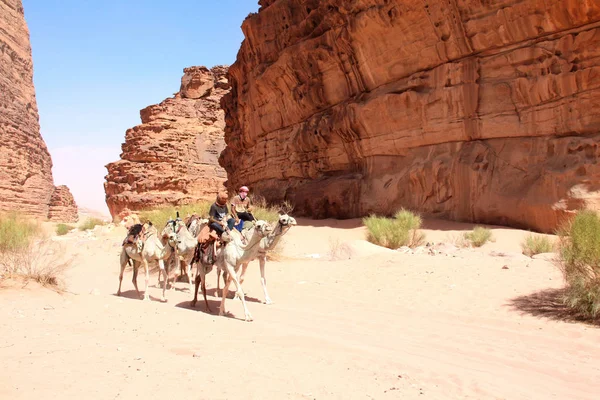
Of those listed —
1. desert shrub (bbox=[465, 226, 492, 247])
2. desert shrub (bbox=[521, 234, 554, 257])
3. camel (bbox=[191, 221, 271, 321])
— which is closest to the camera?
camel (bbox=[191, 221, 271, 321])

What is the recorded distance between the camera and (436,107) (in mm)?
18672

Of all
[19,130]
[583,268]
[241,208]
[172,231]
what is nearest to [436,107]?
[241,208]

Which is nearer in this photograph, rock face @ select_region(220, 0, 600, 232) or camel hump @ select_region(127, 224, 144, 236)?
camel hump @ select_region(127, 224, 144, 236)

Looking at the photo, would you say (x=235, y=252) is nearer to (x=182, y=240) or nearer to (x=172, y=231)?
(x=172, y=231)

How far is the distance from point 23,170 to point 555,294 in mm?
56068

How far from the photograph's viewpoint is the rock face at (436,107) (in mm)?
15156

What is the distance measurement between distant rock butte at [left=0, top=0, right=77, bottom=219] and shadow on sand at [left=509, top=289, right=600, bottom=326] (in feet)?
158

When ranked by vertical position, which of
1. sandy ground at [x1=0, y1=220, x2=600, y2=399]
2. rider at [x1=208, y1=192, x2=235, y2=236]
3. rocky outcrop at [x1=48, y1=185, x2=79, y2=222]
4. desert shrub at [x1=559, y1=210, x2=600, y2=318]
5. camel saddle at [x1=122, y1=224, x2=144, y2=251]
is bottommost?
sandy ground at [x1=0, y1=220, x2=600, y2=399]

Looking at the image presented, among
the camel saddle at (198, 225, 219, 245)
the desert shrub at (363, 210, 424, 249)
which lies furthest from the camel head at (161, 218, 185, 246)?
the desert shrub at (363, 210, 424, 249)

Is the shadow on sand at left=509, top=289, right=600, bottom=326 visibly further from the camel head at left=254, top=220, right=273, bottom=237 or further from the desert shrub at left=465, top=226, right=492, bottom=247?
the desert shrub at left=465, top=226, right=492, bottom=247

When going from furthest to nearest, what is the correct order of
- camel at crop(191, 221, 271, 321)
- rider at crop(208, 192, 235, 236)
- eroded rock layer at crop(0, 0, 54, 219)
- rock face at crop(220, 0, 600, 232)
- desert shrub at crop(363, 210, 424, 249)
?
eroded rock layer at crop(0, 0, 54, 219), desert shrub at crop(363, 210, 424, 249), rock face at crop(220, 0, 600, 232), rider at crop(208, 192, 235, 236), camel at crop(191, 221, 271, 321)

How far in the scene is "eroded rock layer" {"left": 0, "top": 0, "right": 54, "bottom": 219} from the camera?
49763 mm

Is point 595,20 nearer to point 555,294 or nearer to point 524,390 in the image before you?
point 555,294

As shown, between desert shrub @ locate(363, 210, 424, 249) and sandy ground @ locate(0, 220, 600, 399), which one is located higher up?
desert shrub @ locate(363, 210, 424, 249)
